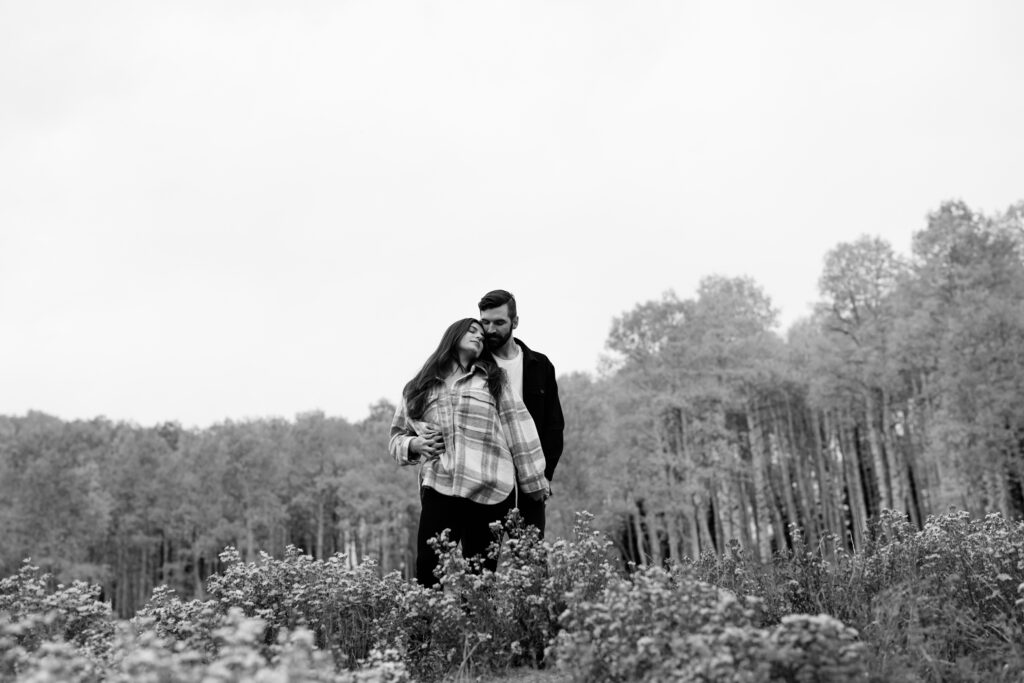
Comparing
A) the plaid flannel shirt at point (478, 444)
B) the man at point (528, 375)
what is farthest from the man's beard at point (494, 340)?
the plaid flannel shirt at point (478, 444)

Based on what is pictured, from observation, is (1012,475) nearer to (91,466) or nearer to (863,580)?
(863,580)

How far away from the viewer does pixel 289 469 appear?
47.0m

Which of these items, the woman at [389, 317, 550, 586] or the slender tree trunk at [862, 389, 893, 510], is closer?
the woman at [389, 317, 550, 586]

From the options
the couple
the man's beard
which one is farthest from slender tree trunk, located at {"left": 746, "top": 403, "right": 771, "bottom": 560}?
the man's beard

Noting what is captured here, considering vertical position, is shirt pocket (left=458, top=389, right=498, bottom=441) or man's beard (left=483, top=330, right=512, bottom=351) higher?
man's beard (left=483, top=330, right=512, bottom=351)

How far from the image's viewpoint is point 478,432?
272 inches

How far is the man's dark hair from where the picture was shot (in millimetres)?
7082

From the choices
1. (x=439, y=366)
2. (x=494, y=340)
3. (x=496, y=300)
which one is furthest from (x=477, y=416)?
(x=496, y=300)

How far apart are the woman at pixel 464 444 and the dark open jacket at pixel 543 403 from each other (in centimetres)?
20

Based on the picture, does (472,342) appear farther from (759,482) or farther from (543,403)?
(759,482)

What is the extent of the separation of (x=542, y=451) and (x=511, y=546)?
2.98 ft

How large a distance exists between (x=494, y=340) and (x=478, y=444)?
0.88m

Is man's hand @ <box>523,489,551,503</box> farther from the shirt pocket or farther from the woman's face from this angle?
the woman's face

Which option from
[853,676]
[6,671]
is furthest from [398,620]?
[853,676]
